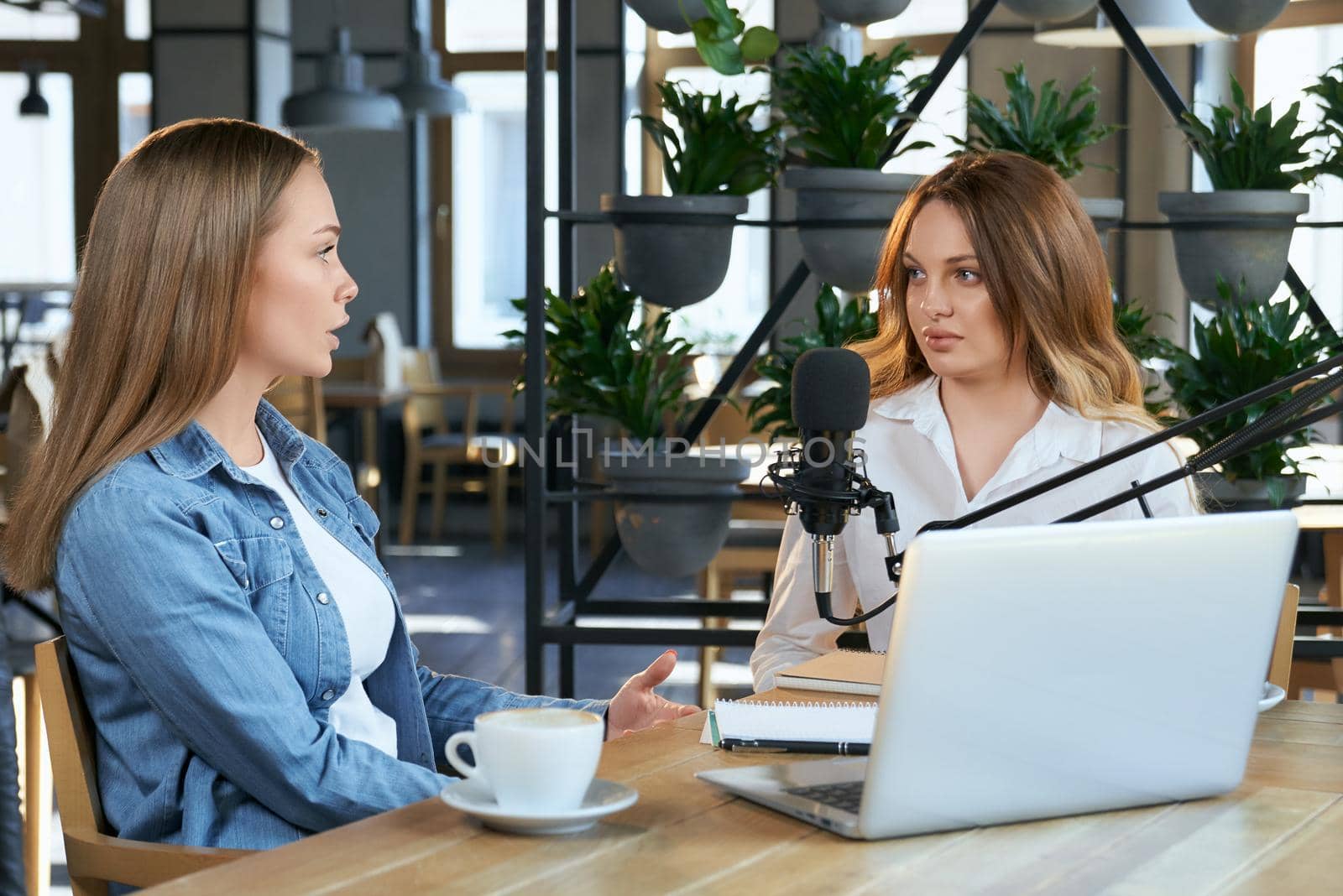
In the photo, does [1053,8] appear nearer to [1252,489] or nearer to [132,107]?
[1252,489]

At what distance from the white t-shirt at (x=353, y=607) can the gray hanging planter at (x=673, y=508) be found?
1.21 m

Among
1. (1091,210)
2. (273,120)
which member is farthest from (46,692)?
(273,120)

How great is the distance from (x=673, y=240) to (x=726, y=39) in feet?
1.23

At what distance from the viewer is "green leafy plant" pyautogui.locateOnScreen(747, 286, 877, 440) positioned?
2922mm

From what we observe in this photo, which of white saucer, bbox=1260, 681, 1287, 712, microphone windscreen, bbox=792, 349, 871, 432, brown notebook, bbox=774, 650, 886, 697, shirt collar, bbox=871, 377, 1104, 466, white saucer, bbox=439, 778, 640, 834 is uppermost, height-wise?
microphone windscreen, bbox=792, 349, 871, 432

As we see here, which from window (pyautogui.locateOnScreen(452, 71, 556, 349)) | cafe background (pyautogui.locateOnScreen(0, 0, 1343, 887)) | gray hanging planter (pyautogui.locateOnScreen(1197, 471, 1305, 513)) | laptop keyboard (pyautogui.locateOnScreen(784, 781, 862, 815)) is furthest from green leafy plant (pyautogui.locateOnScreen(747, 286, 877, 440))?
window (pyautogui.locateOnScreen(452, 71, 556, 349))

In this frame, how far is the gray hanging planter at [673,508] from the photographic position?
111 inches

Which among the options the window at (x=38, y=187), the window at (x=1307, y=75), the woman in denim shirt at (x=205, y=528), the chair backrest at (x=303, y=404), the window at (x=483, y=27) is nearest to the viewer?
the woman in denim shirt at (x=205, y=528)

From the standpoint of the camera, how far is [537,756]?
1.04m

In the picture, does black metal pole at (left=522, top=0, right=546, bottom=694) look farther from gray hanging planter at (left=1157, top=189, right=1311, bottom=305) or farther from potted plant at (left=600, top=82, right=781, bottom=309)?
gray hanging planter at (left=1157, top=189, right=1311, bottom=305)

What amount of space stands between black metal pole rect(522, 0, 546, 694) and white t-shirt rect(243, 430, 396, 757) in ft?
3.53

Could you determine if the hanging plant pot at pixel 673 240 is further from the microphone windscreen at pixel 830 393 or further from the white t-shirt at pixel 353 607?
the microphone windscreen at pixel 830 393

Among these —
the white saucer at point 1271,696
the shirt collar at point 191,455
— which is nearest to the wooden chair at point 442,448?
the shirt collar at point 191,455

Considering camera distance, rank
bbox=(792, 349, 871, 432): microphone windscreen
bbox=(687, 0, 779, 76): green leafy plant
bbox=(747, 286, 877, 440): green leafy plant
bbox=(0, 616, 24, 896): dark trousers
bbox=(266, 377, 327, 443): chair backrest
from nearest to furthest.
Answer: bbox=(0, 616, 24, 896): dark trousers, bbox=(792, 349, 871, 432): microphone windscreen, bbox=(687, 0, 779, 76): green leafy plant, bbox=(747, 286, 877, 440): green leafy plant, bbox=(266, 377, 327, 443): chair backrest
